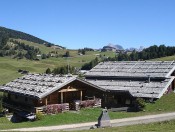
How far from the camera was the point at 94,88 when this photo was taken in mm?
46938

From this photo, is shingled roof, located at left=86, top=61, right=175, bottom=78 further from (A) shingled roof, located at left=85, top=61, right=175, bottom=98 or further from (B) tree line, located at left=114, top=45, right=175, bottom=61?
(B) tree line, located at left=114, top=45, right=175, bottom=61

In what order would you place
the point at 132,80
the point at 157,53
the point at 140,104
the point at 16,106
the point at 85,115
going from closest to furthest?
the point at 85,115 < the point at 140,104 < the point at 16,106 < the point at 132,80 < the point at 157,53

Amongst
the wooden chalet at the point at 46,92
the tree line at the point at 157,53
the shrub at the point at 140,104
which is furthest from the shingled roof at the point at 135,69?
the tree line at the point at 157,53

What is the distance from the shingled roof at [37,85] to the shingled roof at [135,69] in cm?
1176

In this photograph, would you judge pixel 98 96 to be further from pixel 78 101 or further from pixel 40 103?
pixel 40 103

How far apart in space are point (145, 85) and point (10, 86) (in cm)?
1755

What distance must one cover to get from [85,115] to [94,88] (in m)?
7.98

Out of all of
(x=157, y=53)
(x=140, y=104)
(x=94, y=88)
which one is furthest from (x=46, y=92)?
(x=157, y=53)

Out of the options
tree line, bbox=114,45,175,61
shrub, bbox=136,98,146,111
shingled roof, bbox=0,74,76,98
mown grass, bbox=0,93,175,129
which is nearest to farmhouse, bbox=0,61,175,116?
shingled roof, bbox=0,74,76,98

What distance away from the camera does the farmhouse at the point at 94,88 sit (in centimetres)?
4250

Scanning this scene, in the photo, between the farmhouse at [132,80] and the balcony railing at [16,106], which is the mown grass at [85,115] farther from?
the balcony railing at [16,106]

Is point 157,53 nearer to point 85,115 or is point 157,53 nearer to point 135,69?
point 135,69

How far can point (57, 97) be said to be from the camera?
44.1 meters

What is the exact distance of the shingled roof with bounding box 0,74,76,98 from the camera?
4125 cm
